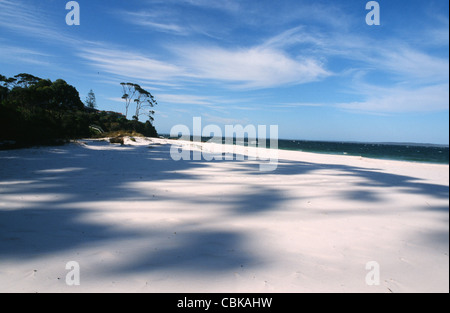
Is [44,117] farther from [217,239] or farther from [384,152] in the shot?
[384,152]

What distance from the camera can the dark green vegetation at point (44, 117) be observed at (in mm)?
8555

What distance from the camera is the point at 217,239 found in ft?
6.69

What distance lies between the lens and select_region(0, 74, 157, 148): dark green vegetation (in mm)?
8555

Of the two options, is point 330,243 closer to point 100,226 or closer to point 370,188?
point 100,226

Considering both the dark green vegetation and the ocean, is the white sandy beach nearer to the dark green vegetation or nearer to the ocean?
the dark green vegetation

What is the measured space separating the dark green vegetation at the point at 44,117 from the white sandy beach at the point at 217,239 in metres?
6.82

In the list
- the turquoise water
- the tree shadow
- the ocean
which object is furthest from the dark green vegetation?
the turquoise water

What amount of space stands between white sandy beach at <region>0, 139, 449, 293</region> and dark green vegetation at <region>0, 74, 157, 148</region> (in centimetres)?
682

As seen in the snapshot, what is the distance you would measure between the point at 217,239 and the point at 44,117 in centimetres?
1313

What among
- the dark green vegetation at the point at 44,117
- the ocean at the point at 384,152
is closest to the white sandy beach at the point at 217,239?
the dark green vegetation at the point at 44,117

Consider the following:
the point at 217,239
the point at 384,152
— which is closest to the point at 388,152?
the point at 384,152

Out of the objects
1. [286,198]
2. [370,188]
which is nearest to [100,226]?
[286,198]

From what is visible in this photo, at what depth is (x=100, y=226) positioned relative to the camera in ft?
7.32
